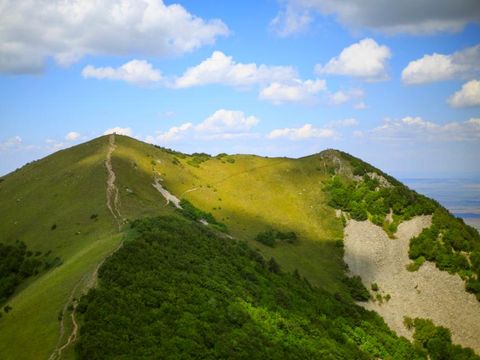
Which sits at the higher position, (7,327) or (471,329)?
(7,327)

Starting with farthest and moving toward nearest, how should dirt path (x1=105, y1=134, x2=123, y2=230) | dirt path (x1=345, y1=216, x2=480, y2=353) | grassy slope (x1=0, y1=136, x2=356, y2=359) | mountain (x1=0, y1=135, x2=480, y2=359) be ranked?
dirt path (x1=345, y1=216, x2=480, y2=353)
dirt path (x1=105, y1=134, x2=123, y2=230)
grassy slope (x1=0, y1=136, x2=356, y2=359)
mountain (x1=0, y1=135, x2=480, y2=359)

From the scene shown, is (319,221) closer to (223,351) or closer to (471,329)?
(471,329)

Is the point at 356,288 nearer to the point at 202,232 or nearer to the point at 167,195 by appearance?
the point at 202,232

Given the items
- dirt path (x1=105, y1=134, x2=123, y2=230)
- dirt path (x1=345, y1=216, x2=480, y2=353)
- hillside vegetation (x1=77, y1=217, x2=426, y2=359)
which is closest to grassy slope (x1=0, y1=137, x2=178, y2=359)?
dirt path (x1=105, y1=134, x2=123, y2=230)

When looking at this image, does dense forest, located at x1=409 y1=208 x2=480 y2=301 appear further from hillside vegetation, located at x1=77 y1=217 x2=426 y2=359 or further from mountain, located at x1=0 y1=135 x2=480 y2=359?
hillside vegetation, located at x1=77 y1=217 x2=426 y2=359

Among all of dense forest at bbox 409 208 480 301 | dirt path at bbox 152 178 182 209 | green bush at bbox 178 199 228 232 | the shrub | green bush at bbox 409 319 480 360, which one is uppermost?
dirt path at bbox 152 178 182 209

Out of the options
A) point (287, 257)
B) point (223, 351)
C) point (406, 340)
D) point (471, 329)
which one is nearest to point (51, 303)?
point (223, 351)

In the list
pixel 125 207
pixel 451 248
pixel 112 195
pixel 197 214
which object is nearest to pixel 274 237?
pixel 197 214
